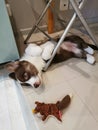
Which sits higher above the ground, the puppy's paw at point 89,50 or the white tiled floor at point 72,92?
the puppy's paw at point 89,50

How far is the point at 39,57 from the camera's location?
107 centimetres

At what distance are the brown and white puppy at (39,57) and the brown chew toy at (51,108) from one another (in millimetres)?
128

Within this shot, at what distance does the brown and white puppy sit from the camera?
0.97 m

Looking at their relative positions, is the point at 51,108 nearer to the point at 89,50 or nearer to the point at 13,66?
the point at 13,66

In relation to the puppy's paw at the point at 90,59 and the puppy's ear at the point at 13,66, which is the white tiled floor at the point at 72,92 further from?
the puppy's ear at the point at 13,66

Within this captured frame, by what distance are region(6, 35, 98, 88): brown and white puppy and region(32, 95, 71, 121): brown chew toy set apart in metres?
0.13

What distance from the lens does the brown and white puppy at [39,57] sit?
97 centimetres

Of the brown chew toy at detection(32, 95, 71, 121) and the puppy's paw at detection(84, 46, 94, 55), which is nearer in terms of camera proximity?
the brown chew toy at detection(32, 95, 71, 121)

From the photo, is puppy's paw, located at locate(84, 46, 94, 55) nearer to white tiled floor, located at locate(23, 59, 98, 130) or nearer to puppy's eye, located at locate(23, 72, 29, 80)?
white tiled floor, located at locate(23, 59, 98, 130)

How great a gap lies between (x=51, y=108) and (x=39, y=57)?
346 millimetres

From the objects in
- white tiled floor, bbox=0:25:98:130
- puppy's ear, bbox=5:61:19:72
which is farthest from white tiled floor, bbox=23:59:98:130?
puppy's ear, bbox=5:61:19:72

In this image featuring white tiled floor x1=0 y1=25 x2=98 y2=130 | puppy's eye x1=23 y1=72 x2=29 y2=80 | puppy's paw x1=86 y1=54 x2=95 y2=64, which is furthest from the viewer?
puppy's paw x1=86 y1=54 x2=95 y2=64

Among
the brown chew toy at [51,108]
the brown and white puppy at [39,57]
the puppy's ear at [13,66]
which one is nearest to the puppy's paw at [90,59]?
the brown and white puppy at [39,57]

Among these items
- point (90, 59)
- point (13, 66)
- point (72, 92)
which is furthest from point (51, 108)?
point (90, 59)
